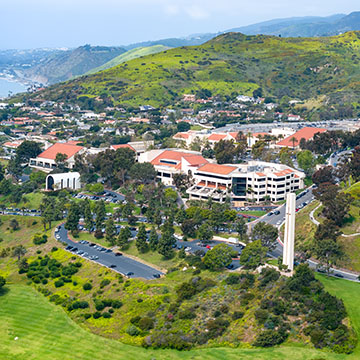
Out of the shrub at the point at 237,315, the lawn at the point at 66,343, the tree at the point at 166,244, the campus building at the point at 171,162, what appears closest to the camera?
the lawn at the point at 66,343

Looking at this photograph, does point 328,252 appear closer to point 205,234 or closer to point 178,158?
point 205,234

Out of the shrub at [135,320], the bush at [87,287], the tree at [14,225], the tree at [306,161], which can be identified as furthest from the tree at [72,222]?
the tree at [306,161]

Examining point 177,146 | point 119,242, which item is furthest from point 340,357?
point 177,146

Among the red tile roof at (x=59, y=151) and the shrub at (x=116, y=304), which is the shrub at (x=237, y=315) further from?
the red tile roof at (x=59, y=151)

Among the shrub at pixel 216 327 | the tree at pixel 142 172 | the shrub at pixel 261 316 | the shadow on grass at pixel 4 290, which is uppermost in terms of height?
the tree at pixel 142 172

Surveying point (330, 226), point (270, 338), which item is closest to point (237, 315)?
point (270, 338)

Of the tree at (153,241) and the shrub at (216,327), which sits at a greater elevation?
the tree at (153,241)
